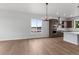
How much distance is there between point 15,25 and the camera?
9883mm

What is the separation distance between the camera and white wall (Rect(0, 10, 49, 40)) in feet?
30.3

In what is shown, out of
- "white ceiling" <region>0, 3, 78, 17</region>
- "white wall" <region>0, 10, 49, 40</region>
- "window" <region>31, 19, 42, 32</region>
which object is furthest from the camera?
"window" <region>31, 19, 42, 32</region>

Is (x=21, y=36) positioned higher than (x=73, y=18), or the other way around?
(x=73, y=18)

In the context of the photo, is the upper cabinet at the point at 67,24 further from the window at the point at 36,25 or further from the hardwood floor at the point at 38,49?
the hardwood floor at the point at 38,49

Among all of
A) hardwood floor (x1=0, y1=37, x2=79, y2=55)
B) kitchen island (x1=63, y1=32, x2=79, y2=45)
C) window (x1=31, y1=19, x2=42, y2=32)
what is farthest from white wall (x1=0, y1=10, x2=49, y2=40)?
kitchen island (x1=63, y1=32, x2=79, y2=45)

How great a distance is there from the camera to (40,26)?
1175 centimetres

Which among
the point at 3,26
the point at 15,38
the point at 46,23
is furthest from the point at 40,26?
the point at 3,26

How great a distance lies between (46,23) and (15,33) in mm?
3628

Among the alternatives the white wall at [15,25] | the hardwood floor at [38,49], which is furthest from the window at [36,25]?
the hardwood floor at [38,49]

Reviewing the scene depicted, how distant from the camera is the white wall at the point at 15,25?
30.3 ft

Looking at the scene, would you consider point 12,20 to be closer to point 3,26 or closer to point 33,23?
point 3,26

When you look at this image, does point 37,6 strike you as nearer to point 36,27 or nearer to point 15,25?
point 15,25

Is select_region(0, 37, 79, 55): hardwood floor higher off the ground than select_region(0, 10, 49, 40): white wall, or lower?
lower

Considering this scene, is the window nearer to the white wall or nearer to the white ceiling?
the white wall
